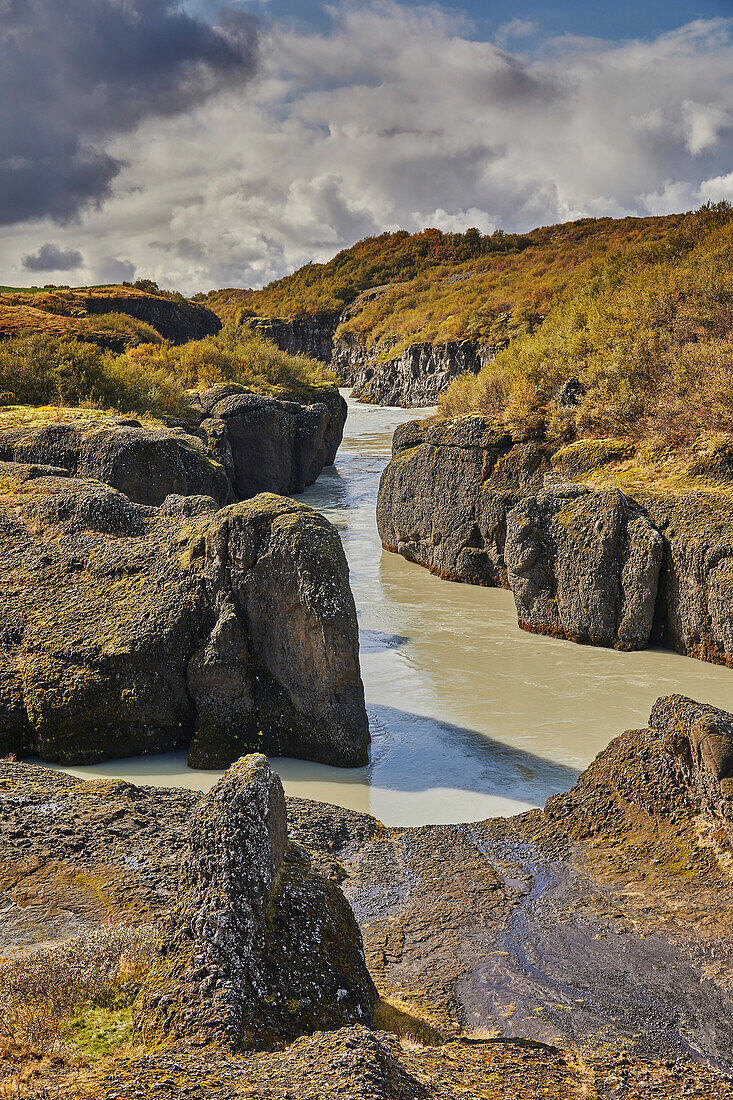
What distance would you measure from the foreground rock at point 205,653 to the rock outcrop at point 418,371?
32733 millimetres

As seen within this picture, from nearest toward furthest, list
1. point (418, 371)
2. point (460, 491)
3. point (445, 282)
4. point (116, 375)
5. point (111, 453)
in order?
1. point (111, 453)
2. point (460, 491)
3. point (116, 375)
4. point (418, 371)
5. point (445, 282)

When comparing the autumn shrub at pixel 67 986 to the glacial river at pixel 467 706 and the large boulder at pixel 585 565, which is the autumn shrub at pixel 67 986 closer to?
the glacial river at pixel 467 706

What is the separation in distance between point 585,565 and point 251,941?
25.9 feet

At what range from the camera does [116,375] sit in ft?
59.5

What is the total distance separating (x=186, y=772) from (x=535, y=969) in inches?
142

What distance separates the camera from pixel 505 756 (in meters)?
7.25

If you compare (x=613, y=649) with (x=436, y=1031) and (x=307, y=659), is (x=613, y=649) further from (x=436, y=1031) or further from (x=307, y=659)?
(x=436, y=1031)

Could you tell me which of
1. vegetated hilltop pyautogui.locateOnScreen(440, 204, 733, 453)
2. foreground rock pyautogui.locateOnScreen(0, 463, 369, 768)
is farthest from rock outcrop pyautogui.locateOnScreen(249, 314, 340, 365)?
foreground rock pyautogui.locateOnScreen(0, 463, 369, 768)

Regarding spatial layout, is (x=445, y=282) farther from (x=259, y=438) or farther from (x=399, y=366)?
(x=259, y=438)

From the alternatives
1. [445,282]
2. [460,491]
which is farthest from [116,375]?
[445,282]

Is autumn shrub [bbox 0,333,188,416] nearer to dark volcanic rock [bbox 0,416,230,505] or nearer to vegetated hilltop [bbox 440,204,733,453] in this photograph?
dark volcanic rock [bbox 0,416,230,505]

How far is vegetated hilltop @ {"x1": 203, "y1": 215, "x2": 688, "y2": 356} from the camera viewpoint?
43.3 metres

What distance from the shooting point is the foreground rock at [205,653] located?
6.77m

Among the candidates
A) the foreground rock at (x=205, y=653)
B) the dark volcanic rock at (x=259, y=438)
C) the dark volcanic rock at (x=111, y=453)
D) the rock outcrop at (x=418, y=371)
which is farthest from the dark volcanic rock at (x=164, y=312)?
the foreground rock at (x=205, y=653)
